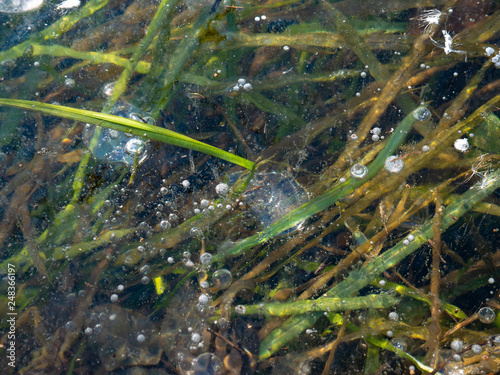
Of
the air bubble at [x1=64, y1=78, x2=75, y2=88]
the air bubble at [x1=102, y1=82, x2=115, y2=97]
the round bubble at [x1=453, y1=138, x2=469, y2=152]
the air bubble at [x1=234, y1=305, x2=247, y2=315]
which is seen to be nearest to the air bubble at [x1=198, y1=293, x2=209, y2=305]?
the air bubble at [x1=234, y1=305, x2=247, y2=315]

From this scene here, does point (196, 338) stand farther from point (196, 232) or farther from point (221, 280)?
point (196, 232)

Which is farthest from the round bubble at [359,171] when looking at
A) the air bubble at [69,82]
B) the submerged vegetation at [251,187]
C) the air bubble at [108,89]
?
the air bubble at [69,82]

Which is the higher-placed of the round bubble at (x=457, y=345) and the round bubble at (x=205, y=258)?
the round bubble at (x=205, y=258)

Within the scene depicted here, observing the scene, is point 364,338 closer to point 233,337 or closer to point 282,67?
point 233,337

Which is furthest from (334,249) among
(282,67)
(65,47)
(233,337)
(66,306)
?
(65,47)

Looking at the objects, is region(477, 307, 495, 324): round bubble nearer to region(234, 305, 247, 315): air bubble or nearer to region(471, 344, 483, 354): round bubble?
region(471, 344, 483, 354): round bubble

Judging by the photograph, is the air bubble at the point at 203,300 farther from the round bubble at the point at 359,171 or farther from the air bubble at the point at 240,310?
the round bubble at the point at 359,171

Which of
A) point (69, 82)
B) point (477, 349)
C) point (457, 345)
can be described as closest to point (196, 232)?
point (69, 82)
